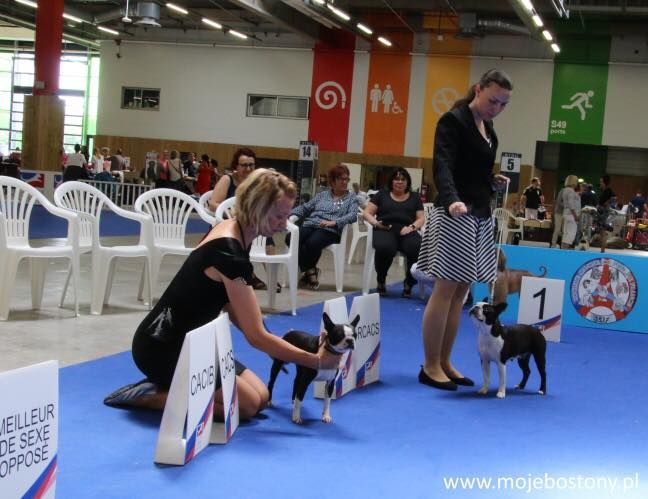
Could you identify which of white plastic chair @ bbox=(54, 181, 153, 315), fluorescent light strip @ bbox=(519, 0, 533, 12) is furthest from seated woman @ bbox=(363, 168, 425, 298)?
fluorescent light strip @ bbox=(519, 0, 533, 12)

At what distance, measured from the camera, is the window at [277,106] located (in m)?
21.1

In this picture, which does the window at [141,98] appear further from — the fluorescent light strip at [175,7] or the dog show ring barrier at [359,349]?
the dog show ring barrier at [359,349]

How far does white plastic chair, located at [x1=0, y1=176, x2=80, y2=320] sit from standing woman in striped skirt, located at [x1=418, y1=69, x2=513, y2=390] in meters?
2.11

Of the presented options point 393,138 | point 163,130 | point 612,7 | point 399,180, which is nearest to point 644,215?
point 612,7

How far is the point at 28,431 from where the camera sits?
1733mm

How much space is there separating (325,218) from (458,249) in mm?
3397

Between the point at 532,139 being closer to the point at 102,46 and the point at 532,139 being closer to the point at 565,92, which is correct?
the point at 565,92

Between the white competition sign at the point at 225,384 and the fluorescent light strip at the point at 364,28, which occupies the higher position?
the fluorescent light strip at the point at 364,28

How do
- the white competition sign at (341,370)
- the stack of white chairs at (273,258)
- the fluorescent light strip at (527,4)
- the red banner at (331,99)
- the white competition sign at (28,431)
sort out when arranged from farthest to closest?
the red banner at (331,99), the fluorescent light strip at (527,4), the stack of white chairs at (273,258), the white competition sign at (341,370), the white competition sign at (28,431)

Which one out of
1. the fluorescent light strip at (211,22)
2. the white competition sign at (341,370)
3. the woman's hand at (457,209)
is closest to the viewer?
Result: the white competition sign at (341,370)

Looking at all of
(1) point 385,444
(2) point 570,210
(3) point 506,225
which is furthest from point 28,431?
(3) point 506,225

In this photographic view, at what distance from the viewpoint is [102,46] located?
2258cm

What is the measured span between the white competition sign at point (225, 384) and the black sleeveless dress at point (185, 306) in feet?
0.28

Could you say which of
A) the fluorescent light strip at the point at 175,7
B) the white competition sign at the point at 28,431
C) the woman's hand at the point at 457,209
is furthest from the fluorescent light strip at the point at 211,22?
the white competition sign at the point at 28,431
